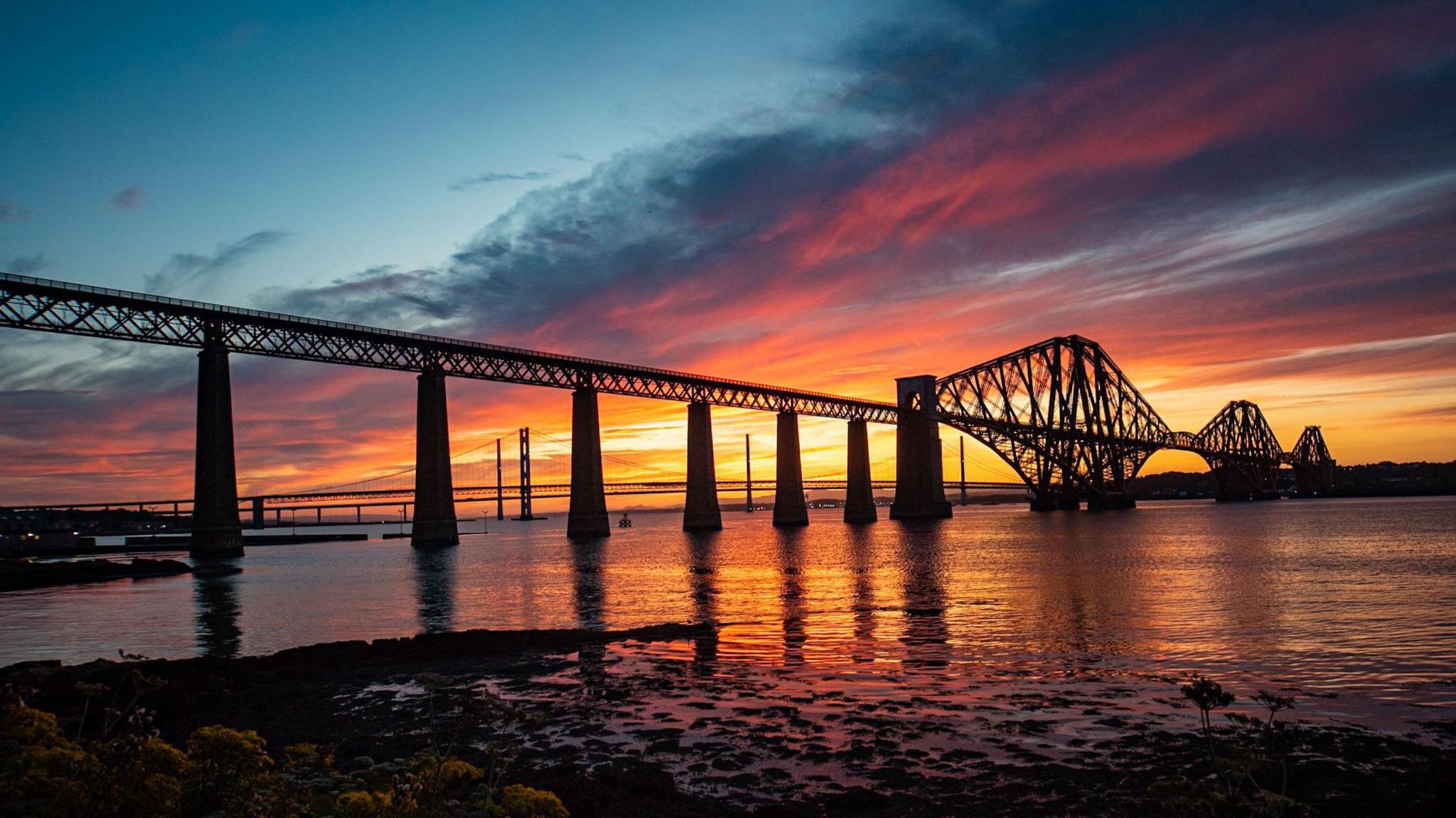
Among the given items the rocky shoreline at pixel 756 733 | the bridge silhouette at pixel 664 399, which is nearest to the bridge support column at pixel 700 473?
the bridge silhouette at pixel 664 399

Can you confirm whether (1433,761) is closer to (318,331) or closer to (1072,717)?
(1072,717)

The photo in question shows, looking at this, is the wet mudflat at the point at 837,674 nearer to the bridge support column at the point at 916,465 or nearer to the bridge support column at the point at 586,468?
the bridge support column at the point at 586,468

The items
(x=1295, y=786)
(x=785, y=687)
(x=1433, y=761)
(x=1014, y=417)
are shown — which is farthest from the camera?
(x=1014, y=417)

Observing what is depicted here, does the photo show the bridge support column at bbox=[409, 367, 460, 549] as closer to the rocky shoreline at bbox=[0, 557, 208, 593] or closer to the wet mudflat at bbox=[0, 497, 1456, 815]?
the rocky shoreline at bbox=[0, 557, 208, 593]

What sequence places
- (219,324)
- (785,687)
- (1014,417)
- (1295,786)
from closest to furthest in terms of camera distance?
(1295,786)
(785,687)
(219,324)
(1014,417)

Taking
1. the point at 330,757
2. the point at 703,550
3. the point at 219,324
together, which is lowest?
the point at 703,550

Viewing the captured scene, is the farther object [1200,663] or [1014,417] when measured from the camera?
[1014,417]

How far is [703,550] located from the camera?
8194 centimetres

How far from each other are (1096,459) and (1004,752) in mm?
180738

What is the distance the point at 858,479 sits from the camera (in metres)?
148

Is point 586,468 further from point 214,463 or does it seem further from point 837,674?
point 837,674

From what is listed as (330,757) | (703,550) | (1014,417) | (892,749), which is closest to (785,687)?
(892,749)

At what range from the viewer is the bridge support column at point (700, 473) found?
115 m

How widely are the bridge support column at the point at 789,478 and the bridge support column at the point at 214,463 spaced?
241ft
